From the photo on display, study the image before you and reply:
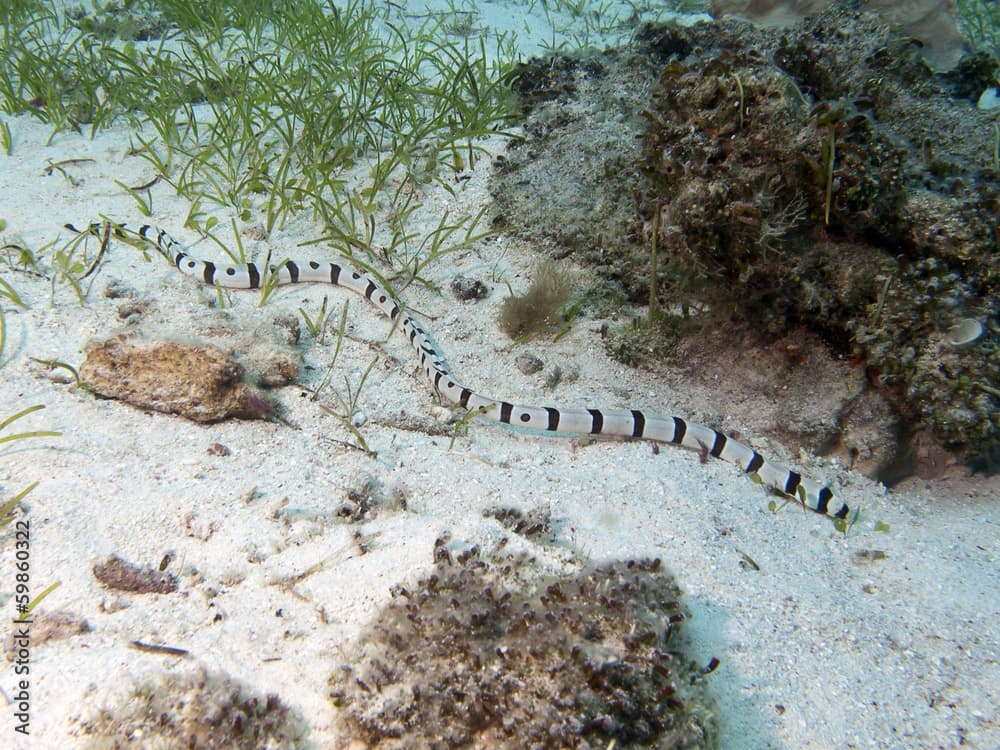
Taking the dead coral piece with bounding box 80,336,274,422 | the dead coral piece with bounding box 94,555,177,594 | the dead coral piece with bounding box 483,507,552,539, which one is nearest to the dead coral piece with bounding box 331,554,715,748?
the dead coral piece with bounding box 483,507,552,539

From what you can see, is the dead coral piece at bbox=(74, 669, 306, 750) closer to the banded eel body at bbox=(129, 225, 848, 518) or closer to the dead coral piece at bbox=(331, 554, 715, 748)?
the dead coral piece at bbox=(331, 554, 715, 748)

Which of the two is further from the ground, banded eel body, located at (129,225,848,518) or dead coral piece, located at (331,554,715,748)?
banded eel body, located at (129,225,848,518)

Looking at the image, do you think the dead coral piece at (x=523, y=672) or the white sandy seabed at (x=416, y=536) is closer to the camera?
the dead coral piece at (x=523, y=672)

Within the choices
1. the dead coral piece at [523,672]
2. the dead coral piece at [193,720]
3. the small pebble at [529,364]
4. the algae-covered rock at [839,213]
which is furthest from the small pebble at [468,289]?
the dead coral piece at [193,720]

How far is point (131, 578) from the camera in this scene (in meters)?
2.46

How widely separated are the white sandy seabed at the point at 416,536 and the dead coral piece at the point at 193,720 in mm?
94

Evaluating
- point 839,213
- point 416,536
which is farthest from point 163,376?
point 839,213

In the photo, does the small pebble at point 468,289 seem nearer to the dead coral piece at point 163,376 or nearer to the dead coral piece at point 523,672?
the dead coral piece at point 163,376

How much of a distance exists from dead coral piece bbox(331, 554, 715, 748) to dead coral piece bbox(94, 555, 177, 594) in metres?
0.98

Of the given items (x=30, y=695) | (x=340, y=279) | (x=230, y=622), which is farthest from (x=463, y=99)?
(x=30, y=695)

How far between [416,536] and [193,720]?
1.15 meters

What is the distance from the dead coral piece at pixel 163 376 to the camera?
3277mm

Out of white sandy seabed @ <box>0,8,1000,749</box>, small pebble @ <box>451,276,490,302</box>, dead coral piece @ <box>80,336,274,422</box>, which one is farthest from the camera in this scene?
small pebble @ <box>451,276,490,302</box>

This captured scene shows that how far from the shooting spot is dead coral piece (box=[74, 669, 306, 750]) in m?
1.78
